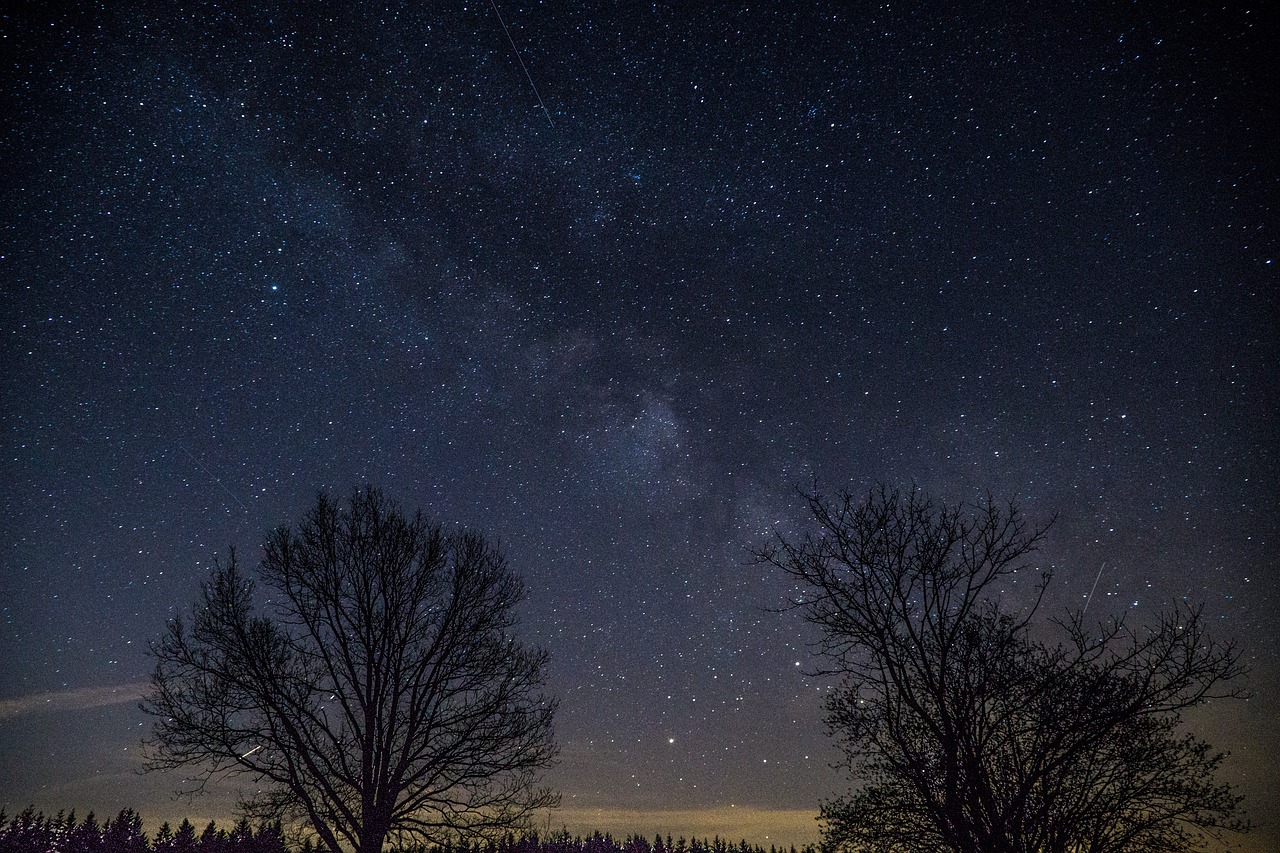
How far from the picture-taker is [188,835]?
1028 inches

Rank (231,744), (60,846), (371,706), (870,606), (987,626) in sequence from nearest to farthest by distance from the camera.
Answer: (987,626) → (870,606) → (231,744) → (371,706) → (60,846)

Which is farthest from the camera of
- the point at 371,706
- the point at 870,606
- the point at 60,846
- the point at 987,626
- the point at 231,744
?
the point at 60,846

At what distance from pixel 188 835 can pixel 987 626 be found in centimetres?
3527

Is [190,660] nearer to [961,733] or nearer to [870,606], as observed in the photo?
[870,606]

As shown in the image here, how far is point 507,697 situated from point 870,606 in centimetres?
783

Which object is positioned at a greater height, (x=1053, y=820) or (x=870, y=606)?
(x=870, y=606)

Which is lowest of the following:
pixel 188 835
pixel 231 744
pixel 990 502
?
pixel 188 835

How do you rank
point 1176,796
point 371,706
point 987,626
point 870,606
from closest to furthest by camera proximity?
point 1176,796 < point 987,626 < point 870,606 < point 371,706

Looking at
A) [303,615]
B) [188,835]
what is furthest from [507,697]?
[188,835]

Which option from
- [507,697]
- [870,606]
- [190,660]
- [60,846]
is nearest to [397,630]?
[507,697]

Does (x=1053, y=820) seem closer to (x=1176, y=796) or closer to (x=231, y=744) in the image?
(x=1176, y=796)

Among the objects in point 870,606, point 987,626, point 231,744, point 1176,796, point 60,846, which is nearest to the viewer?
point 1176,796

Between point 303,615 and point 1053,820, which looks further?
point 303,615

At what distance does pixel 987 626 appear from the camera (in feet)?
28.1
